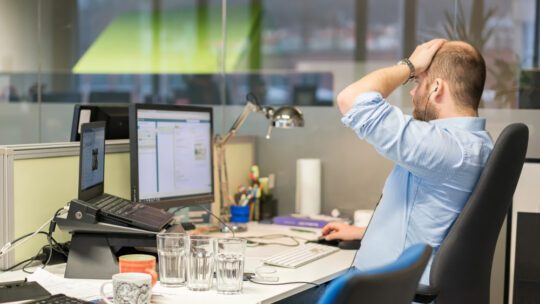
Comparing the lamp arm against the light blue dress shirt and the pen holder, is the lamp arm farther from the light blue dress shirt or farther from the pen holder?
the light blue dress shirt

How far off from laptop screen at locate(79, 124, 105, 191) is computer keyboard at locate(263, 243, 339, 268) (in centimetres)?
61

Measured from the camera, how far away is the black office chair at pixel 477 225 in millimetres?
1992

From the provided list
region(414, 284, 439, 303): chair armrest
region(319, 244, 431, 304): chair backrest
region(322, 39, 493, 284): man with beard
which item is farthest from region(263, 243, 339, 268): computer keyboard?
region(319, 244, 431, 304): chair backrest

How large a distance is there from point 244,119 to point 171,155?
1.76 ft

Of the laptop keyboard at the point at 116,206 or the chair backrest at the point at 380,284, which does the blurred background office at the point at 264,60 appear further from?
the chair backrest at the point at 380,284

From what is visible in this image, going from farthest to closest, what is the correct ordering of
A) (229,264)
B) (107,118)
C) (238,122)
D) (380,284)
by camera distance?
(238,122) → (107,118) → (229,264) → (380,284)

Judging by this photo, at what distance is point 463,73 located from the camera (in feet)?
7.22

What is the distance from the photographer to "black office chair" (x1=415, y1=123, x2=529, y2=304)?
6.54 feet

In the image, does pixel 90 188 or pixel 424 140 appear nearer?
pixel 424 140

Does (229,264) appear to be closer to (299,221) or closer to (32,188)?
(32,188)

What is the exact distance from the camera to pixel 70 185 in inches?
A: 95.6

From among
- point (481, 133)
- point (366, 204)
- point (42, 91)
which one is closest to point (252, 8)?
point (366, 204)

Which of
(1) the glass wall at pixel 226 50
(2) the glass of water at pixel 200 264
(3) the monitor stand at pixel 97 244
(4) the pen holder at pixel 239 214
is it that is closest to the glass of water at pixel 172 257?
(2) the glass of water at pixel 200 264

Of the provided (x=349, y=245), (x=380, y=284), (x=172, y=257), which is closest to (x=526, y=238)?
(x=349, y=245)
